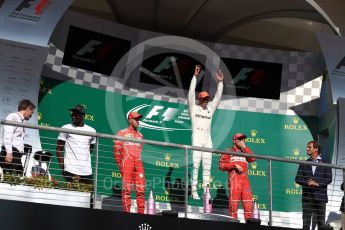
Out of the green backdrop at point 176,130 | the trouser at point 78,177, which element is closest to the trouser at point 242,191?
the trouser at point 78,177

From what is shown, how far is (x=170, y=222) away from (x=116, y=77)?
4201mm

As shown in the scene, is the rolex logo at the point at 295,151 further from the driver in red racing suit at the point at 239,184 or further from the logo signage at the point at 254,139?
the driver in red racing suit at the point at 239,184

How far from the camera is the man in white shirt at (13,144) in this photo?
7.62 metres

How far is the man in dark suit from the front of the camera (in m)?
8.52

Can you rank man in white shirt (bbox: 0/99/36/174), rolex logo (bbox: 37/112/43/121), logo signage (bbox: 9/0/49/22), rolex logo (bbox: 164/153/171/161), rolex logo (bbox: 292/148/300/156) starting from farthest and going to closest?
rolex logo (bbox: 292/148/300/156) → rolex logo (bbox: 164/153/171/161) → rolex logo (bbox: 37/112/43/121) → logo signage (bbox: 9/0/49/22) → man in white shirt (bbox: 0/99/36/174)

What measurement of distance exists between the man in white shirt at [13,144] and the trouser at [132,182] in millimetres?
1107

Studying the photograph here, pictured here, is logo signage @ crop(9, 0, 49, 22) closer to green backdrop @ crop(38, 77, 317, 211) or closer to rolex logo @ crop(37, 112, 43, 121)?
green backdrop @ crop(38, 77, 317, 211)

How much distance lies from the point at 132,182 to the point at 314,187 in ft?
7.13

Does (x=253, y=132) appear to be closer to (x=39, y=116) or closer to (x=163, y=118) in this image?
(x=163, y=118)

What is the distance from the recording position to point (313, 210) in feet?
28.7

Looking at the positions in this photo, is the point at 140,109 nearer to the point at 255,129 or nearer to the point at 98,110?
the point at 98,110

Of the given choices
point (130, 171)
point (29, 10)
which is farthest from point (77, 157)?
point (29, 10)

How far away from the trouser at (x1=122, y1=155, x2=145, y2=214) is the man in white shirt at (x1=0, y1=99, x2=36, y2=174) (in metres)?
1.11

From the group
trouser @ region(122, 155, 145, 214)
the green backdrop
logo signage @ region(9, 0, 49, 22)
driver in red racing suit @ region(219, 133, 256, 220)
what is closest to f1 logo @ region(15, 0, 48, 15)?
logo signage @ region(9, 0, 49, 22)
